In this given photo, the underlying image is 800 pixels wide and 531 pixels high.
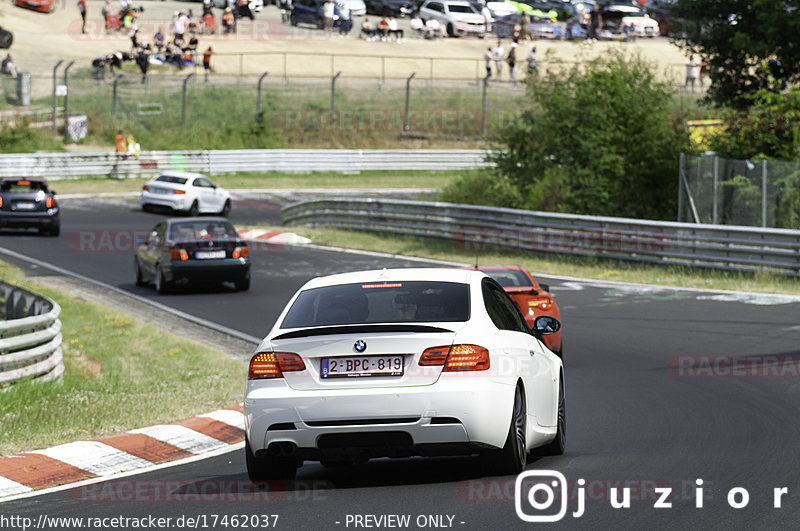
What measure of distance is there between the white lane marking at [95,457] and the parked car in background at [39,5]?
220 feet

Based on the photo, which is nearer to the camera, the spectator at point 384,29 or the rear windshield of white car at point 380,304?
the rear windshield of white car at point 380,304

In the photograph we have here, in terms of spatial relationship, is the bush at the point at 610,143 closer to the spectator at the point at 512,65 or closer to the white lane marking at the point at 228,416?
the white lane marking at the point at 228,416

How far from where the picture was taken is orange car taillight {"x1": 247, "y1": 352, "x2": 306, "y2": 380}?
7.97 m

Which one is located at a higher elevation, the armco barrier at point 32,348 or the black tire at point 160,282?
the armco barrier at point 32,348

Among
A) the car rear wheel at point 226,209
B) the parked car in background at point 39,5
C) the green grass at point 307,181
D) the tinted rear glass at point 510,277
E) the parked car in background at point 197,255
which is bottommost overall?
the car rear wheel at point 226,209

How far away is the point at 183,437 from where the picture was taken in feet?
37.0

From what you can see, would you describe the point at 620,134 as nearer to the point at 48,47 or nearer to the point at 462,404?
the point at 462,404

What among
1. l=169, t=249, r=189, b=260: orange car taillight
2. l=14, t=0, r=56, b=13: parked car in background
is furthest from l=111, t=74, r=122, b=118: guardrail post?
l=169, t=249, r=189, b=260: orange car taillight

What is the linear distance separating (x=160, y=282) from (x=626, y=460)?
1711 centimetres

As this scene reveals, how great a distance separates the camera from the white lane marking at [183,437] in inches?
430

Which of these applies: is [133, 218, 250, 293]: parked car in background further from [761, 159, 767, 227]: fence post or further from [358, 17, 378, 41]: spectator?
[358, 17, 378, 41]: spectator

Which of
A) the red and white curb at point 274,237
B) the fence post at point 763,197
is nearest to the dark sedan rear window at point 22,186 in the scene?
the red and white curb at point 274,237

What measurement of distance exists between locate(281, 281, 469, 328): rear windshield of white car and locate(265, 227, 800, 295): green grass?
1531 cm

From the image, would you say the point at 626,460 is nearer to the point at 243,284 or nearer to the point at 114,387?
the point at 114,387
